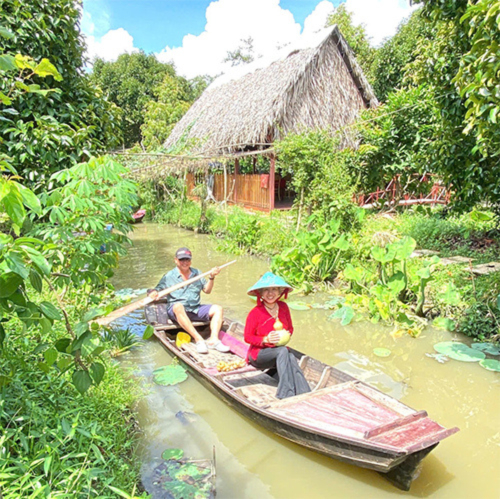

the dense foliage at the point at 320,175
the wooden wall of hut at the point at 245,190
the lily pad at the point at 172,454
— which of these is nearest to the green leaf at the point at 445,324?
the dense foliage at the point at 320,175

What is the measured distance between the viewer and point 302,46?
14.9m

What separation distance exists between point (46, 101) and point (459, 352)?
5.40m

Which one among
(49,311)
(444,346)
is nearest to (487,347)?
(444,346)

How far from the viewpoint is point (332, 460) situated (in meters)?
3.42

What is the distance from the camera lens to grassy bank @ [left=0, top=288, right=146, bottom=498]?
2314 mm

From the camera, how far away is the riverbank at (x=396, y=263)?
5859 millimetres

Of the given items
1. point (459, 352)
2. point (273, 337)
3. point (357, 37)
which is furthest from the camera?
point (357, 37)

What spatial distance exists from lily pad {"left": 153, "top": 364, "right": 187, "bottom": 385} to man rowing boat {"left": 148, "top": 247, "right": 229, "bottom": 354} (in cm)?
35

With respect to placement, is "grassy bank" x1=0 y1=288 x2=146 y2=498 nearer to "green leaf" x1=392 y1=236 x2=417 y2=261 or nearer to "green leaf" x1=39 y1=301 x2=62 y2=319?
"green leaf" x1=39 y1=301 x2=62 y2=319

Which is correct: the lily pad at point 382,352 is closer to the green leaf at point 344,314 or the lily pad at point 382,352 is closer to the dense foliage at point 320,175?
the green leaf at point 344,314

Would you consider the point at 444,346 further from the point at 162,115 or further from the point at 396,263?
the point at 162,115

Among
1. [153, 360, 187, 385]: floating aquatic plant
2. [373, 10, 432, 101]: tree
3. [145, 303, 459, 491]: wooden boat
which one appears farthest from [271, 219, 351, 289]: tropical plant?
[373, 10, 432, 101]: tree

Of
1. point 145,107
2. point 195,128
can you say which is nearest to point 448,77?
point 195,128

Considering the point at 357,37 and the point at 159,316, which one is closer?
the point at 159,316
